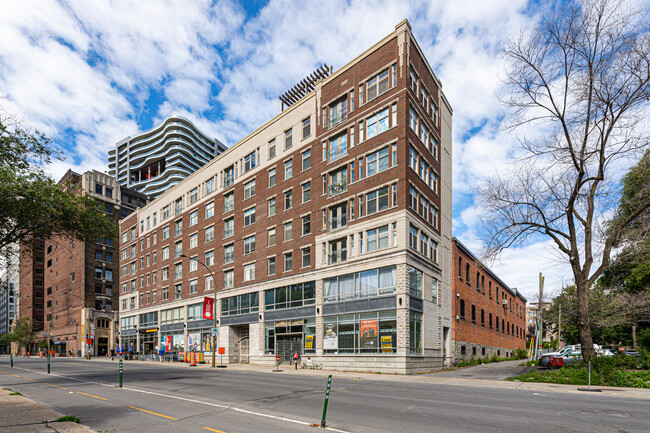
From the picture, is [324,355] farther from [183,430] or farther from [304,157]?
[183,430]

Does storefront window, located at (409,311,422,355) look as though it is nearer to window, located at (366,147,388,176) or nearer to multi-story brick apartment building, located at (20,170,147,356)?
window, located at (366,147,388,176)

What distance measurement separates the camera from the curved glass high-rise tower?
148500 millimetres

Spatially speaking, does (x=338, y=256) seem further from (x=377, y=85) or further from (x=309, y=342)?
(x=377, y=85)

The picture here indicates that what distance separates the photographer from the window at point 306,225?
3828cm

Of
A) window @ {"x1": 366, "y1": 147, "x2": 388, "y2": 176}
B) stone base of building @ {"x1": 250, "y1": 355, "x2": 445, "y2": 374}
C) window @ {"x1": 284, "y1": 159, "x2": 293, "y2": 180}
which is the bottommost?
stone base of building @ {"x1": 250, "y1": 355, "x2": 445, "y2": 374}

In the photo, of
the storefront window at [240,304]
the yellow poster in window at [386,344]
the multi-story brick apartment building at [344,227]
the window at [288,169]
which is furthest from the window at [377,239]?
the storefront window at [240,304]

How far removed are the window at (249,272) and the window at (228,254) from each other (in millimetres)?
2884

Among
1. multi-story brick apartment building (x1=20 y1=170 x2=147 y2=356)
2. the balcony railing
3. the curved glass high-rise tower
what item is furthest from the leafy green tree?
the curved glass high-rise tower

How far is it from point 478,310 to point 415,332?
18677 millimetres

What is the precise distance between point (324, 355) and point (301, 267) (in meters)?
7.88

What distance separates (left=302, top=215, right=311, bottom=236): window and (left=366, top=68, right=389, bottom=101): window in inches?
443

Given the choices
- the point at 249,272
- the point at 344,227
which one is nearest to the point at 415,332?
the point at 344,227

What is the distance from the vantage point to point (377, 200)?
32.7 meters

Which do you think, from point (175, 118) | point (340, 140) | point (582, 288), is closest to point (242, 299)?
point (340, 140)
